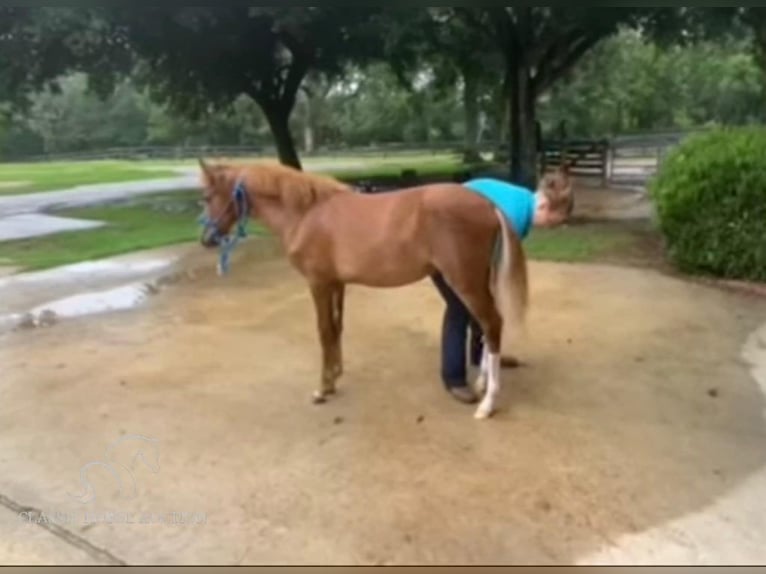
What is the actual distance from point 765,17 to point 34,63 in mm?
11746

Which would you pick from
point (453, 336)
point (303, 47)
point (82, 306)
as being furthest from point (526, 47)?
point (453, 336)

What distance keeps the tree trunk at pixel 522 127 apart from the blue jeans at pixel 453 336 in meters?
10.8

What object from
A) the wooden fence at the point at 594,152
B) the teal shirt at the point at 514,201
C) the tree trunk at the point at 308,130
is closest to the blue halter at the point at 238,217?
the teal shirt at the point at 514,201

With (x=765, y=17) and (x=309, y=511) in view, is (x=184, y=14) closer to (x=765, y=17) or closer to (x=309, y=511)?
(x=765, y=17)

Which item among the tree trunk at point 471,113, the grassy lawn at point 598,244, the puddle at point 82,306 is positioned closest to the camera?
the puddle at point 82,306

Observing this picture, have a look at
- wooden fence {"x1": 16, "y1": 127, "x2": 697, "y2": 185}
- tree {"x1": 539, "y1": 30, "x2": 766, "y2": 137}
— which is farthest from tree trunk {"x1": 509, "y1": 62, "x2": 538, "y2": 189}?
tree {"x1": 539, "y1": 30, "x2": 766, "y2": 137}

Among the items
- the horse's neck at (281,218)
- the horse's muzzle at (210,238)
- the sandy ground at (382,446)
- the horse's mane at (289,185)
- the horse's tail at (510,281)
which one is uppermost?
the horse's mane at (289,185)

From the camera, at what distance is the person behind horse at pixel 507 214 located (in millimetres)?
3531

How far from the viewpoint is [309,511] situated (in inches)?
108

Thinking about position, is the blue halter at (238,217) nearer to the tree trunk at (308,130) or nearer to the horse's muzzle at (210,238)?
the horse's muzzle at (210,238)

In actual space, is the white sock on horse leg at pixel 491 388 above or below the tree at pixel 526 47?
below

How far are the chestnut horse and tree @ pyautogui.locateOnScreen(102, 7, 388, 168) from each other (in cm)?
828

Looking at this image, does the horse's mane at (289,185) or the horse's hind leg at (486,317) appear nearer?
the horse's hind leg at (486,317)

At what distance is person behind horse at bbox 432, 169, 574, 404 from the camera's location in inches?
139
